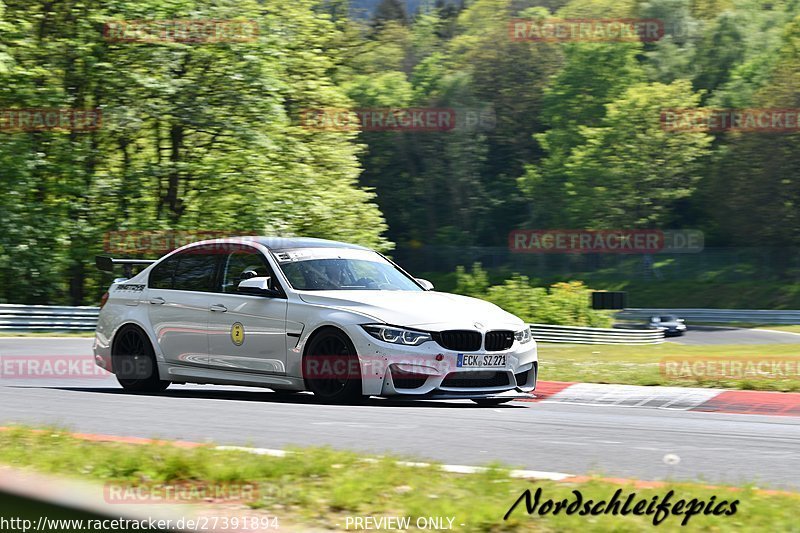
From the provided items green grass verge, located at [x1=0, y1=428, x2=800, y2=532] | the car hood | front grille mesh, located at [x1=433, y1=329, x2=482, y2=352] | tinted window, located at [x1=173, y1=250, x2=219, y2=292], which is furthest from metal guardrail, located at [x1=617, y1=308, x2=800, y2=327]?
green grass verge, located at [x1=0, y1=428, x2=800, y2=532]

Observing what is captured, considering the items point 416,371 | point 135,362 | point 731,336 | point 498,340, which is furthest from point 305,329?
point 731,336

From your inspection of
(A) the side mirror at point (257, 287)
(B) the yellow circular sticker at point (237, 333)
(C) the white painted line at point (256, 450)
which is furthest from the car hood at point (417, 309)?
(C) the white painted line at point (256, 450)

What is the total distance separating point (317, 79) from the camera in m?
44.2

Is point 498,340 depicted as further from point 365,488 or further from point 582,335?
point 582,335

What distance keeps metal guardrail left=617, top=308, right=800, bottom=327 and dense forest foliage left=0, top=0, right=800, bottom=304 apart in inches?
334

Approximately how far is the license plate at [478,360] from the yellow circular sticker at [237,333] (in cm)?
214

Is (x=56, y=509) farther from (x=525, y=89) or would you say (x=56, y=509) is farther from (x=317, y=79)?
(x=525, y=89)

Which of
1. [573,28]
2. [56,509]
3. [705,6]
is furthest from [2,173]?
[705,6]

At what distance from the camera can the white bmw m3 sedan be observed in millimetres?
10492

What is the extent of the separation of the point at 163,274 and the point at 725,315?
53557 millimetres

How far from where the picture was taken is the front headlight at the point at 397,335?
1043cm

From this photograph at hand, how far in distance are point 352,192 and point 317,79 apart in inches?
192

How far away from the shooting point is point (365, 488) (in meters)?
5.92

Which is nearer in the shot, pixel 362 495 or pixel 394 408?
pixel 362 495
